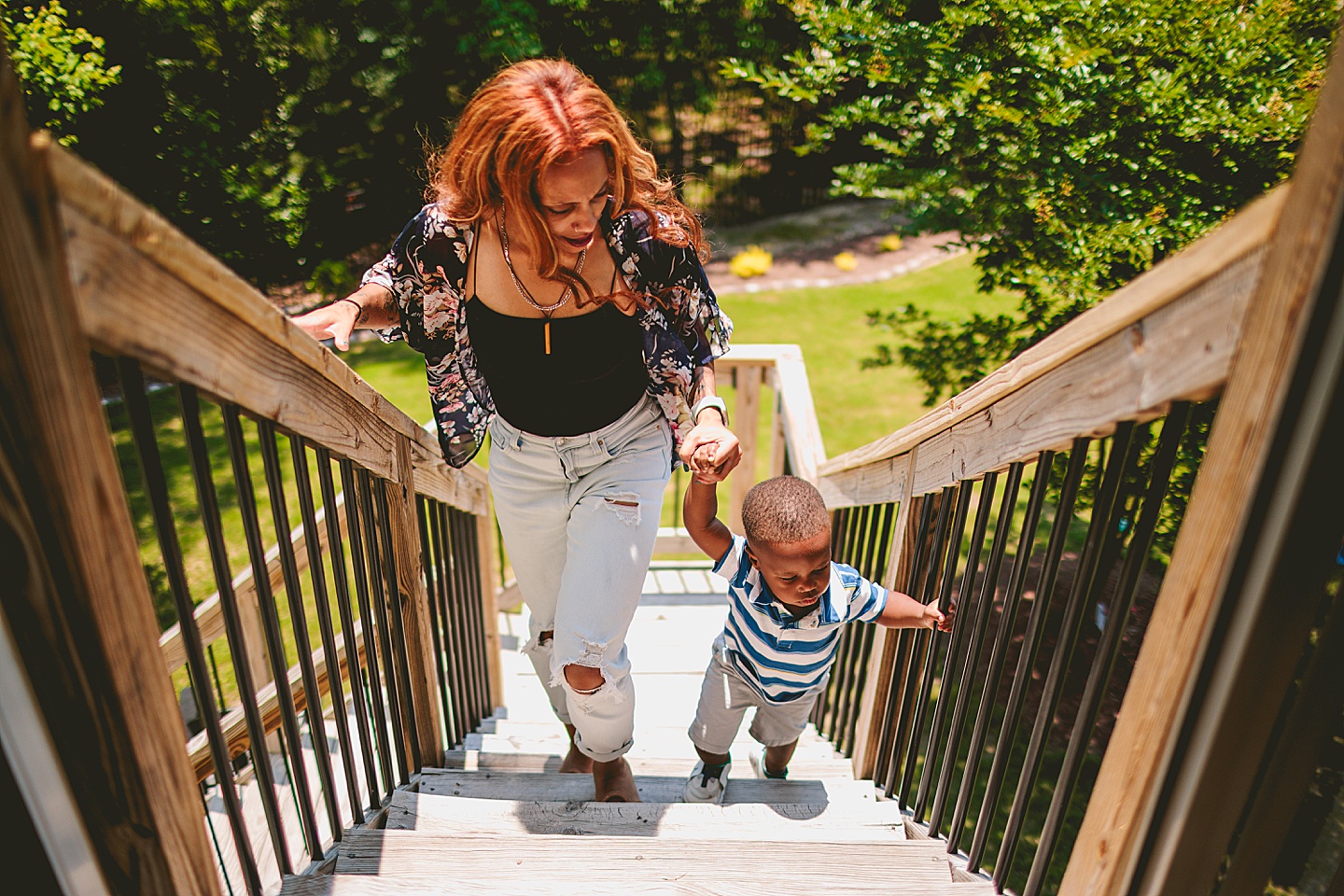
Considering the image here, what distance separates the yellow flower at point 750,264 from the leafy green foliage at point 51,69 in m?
7.00

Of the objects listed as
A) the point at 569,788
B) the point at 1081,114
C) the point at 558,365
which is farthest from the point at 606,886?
the point at 1081,114

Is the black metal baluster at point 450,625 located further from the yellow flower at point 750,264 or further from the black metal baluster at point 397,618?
the yellow flower at point 750,264

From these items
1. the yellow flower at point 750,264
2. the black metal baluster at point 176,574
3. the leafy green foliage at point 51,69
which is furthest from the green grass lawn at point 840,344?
the black metal baluster at point 176,574

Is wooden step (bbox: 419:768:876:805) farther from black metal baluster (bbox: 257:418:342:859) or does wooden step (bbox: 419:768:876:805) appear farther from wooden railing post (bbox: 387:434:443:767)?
black metal baluster (bbox: 257:418:342:859)

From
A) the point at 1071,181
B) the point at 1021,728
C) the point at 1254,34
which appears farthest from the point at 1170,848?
the point at 1021,728

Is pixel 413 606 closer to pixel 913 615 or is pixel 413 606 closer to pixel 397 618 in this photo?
pixel 397 618

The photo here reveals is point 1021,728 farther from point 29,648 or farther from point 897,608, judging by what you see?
point 29,648

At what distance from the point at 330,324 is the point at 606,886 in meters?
1.21

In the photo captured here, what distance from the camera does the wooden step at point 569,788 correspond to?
221cm

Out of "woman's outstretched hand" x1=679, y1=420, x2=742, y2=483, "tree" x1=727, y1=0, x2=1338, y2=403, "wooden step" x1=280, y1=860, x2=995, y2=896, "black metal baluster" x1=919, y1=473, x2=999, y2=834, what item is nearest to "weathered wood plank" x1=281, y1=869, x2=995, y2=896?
"wooden step" x1=280, y1=860, x2=995, y2=896

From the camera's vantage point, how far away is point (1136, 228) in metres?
2.73

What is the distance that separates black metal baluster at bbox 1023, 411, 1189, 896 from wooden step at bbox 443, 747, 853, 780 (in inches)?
47.1

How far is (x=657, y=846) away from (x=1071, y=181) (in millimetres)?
2533

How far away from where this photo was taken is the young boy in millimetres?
1957
